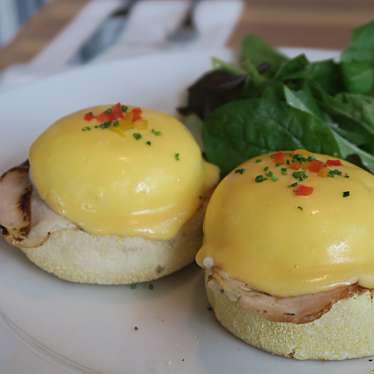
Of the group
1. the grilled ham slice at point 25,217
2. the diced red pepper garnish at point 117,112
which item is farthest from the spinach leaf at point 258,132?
the grilled ham slice at point 25,217

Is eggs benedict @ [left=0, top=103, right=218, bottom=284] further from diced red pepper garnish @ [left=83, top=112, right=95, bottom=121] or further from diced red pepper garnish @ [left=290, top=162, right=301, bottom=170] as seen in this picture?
diced red pepper garnish @ [left=290, top=162, right=301, bottom=170]

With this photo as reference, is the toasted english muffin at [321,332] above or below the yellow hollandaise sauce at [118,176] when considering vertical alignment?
below

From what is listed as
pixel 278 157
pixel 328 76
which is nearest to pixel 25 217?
pixel 278 157

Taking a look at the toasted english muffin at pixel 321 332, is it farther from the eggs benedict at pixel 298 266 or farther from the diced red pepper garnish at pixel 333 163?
the diced red pepper garnish at pixel 333 163

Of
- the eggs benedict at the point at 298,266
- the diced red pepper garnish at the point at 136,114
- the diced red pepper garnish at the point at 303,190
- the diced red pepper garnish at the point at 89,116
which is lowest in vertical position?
the eggs benedict at the point at 298,266

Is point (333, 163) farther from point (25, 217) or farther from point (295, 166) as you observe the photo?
point (25, 217)

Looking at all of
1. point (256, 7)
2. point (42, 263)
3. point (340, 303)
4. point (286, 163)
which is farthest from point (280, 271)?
point (256, 7)

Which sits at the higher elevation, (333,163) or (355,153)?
(333,163)

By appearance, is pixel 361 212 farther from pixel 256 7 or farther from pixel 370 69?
pixel 256 7
